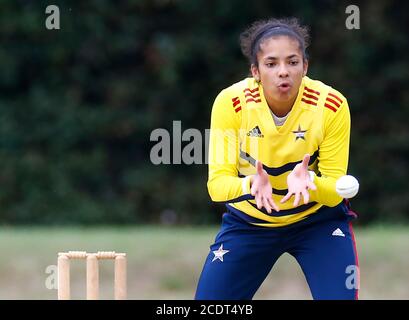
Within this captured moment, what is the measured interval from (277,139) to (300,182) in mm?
332

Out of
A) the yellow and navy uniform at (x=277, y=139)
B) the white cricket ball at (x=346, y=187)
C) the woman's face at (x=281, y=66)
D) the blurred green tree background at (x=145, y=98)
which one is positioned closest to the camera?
the white cricket ball at (x=346, y=187)

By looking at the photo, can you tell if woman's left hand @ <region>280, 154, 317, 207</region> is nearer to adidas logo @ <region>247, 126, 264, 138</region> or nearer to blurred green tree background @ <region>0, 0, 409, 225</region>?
adidas logo @ <region>247, 126, 264, 138</region>

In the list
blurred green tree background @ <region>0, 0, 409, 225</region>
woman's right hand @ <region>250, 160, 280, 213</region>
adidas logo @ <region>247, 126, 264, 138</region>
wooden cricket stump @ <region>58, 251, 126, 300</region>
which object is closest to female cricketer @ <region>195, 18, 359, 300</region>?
adidas logo @ <region>247, 126, 264, 138</region>

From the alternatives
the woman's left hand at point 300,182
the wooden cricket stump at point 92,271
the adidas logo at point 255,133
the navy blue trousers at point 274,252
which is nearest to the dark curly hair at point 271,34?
the adidas logo at point 255,133

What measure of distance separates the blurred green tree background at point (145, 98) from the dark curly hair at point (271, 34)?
9.94 metres

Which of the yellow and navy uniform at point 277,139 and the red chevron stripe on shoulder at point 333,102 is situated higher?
the red chevron stripe on shoulder at point 333,102

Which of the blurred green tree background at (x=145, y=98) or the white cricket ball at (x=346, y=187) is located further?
the blurred green tree background at (x=145, y=98)

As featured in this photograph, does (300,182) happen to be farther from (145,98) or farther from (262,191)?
(145,98)

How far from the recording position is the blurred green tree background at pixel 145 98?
595 inches

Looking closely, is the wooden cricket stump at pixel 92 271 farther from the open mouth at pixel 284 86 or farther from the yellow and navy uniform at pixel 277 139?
the open mouth at pixel 284 86

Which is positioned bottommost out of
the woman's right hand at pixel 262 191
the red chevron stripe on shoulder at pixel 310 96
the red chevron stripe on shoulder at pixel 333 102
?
the woman's right hand at pixel 262 191

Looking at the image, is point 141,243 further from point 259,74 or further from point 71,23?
point 71,23

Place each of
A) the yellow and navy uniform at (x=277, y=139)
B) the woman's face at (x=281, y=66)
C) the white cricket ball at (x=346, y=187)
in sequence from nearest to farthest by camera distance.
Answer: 1. the white cricket ball at (x=346, y=187)
2. the woman's face at (x=281, y=66)
3. the yellow and navy uniform at (x=277, y=139)

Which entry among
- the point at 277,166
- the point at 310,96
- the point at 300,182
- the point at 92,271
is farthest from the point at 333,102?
the point at 92,271
